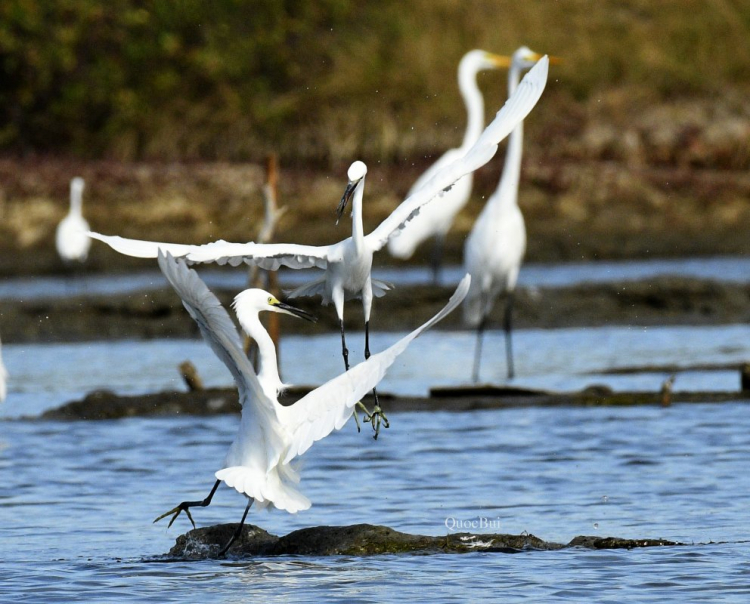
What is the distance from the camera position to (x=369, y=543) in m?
8.47

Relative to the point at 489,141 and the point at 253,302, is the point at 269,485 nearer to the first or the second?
the point at 253,302

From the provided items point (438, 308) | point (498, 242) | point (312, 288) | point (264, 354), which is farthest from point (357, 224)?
point (438, 308)

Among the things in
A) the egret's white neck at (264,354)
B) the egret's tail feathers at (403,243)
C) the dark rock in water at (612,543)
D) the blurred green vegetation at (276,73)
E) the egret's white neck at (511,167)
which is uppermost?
the blurred green vegetation at (276,73)

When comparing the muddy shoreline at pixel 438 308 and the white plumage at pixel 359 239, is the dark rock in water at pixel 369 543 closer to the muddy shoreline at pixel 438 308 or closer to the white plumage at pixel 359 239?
the white plumage at pixel 359 239

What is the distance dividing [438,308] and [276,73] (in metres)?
16.6

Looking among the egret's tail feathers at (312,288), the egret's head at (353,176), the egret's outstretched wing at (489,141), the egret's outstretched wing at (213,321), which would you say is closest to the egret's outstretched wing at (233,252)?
the egret's tail feathers at (312,288)

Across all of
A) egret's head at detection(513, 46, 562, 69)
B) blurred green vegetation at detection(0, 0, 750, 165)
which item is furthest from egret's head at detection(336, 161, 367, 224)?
blurred green vegetation at detection(0, 0, 750, 165)

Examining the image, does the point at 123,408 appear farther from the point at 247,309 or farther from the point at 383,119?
the point at 383,119

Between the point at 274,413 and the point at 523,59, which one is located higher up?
the point at 523,59

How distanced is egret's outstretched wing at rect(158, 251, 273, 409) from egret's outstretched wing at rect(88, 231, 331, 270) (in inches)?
31.5

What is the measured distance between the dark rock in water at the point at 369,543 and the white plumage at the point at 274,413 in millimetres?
350

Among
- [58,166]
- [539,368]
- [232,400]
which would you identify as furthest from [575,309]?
[58,166]

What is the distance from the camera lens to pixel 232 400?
45.3ft

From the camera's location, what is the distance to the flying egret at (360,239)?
30.3 feet
